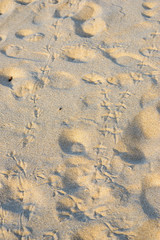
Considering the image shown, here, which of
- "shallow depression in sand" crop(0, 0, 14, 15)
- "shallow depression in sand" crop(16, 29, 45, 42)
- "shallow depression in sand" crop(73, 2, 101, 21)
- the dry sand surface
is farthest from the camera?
"shallow depression in sand" crop(0, 0, 14, 15)

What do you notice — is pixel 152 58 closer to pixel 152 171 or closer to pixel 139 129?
pixel 139 129

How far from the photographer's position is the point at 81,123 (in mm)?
2096

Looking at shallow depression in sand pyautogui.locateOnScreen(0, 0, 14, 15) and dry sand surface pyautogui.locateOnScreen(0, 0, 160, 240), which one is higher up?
shallow depression in sand pyautogui.locateOnScreen(0, 0, 14, 15)

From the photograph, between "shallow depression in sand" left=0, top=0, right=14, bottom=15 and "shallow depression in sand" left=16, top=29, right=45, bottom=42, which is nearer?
"shallow depression in sand" left=16, top=29, right=45, bottom=42

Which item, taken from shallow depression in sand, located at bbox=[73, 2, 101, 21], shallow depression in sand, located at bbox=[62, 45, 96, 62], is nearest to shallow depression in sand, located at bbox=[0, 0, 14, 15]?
shallow depression in sand, located at bbox=[73, 2, 101, 21]

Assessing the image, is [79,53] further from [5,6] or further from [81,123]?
[5,6]

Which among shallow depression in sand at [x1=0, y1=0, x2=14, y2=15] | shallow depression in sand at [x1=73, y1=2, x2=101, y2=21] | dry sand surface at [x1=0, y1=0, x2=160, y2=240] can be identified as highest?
shallow depression in sand at [x1=73, y1=2, x2=101, y2=21]

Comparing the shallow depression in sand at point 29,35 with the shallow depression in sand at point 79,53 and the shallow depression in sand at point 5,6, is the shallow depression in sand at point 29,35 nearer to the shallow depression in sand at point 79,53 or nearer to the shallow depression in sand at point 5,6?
the shallow depression in sand at point 79,53

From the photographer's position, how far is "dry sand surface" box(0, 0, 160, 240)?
166 cm

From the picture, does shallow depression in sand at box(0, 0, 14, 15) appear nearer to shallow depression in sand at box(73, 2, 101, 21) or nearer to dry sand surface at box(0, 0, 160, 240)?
dry sand surface at box(0, 0, 160, 240)


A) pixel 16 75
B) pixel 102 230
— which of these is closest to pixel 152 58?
pixel 16 75

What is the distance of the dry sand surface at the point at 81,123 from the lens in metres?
1.66

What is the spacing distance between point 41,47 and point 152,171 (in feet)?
5.52

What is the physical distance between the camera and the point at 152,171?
180 centimetres
